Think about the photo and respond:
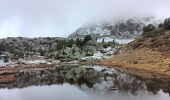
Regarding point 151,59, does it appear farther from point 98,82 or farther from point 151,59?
point 98,82

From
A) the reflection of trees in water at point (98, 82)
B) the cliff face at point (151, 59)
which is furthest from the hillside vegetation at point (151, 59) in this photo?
the reflection of trees in water at point (98, 82)

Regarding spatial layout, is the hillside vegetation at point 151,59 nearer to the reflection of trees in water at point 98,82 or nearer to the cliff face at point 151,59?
the cliff face at point 151,59

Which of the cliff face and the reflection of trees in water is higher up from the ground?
the cliff face

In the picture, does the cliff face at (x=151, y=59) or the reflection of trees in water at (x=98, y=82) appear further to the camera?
the cliff face at (x=151, y=59)

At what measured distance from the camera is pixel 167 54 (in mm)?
151875

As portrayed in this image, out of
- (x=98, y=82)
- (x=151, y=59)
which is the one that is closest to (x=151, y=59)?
(x=151, y=59)

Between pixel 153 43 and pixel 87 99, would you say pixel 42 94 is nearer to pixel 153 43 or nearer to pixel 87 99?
pixel 87 99

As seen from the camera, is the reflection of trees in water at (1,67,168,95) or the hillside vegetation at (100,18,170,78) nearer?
the reflection of trees in water at (1,67,168,95)

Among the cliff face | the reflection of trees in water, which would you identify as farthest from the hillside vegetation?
the reflection of trees in water

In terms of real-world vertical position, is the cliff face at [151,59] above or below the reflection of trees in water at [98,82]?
above

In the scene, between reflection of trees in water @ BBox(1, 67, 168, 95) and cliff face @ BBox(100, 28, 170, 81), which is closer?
reflection of trees in water @ BBox(1, 67, 168, 95)

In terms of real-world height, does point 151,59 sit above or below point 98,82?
above

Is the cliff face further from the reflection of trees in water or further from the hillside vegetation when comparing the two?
the reflection of trees in water

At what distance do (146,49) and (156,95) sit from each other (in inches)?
4451
